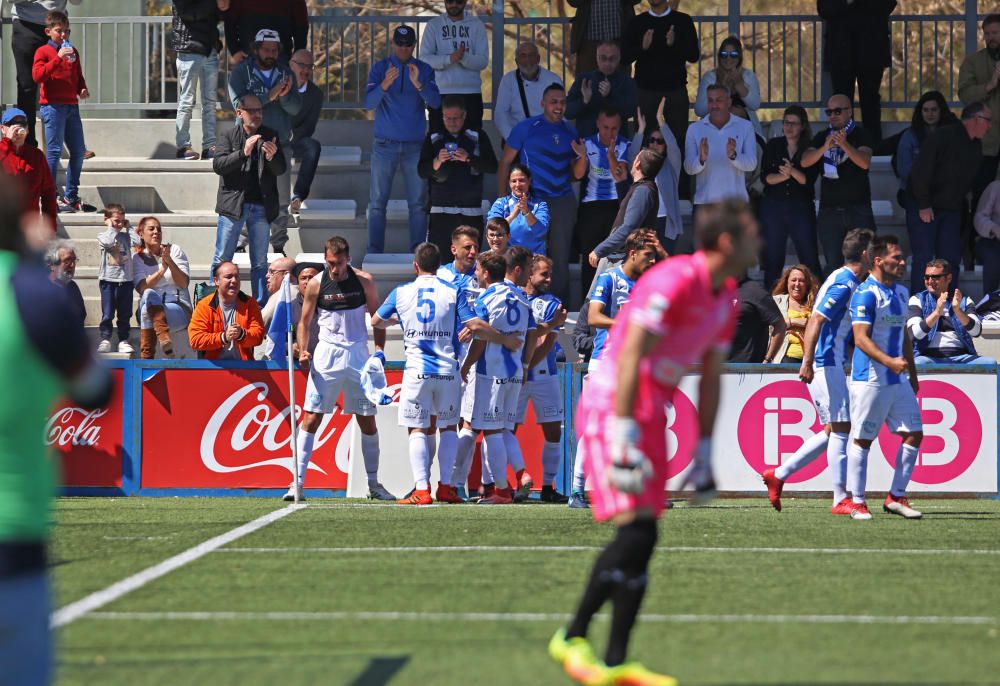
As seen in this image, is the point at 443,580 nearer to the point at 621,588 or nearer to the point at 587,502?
the point at 621,588

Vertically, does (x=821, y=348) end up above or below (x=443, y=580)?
above

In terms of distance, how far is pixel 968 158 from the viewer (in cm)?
1781

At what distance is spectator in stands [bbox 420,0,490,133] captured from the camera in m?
19.1

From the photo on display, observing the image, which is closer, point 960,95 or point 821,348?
point 821,348

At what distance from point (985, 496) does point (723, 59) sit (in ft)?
21.0

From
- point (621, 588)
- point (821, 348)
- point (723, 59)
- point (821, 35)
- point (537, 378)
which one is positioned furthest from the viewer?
point (821, 35)

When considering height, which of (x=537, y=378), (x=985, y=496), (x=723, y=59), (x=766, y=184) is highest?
(x=723, y=59)

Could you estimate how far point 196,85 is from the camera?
2050 centimetres

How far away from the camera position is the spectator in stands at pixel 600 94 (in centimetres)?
1822

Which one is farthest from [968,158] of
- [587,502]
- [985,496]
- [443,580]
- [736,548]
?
[443,580]

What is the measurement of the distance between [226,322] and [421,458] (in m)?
3.06

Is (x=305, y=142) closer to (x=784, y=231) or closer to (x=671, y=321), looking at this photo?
(x=784, y=231)

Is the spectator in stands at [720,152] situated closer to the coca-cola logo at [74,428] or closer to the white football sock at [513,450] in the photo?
the white football sock at [513,450]

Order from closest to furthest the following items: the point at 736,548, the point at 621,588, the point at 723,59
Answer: the point at 621,588, the point at 736,548, the point at 723,59
